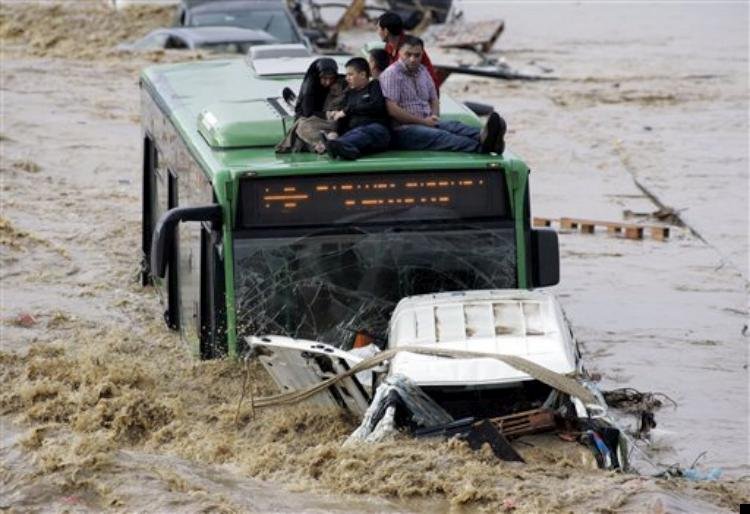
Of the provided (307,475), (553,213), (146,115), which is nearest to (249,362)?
(307,475)

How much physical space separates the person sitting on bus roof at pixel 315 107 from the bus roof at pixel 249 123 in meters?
0.11

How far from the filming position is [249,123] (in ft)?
44.3

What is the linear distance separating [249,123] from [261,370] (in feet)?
5.95

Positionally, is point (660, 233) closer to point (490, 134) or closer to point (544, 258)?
point (544, 258)

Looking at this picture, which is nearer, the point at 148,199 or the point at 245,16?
the point at 148,199

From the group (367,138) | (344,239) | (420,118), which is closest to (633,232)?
(420,118)

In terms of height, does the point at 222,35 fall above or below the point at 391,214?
below

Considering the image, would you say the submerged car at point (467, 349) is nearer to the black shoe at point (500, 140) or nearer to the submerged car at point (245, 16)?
the black shoe at point (500, 140)

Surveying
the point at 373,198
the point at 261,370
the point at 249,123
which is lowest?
the point at 261,370

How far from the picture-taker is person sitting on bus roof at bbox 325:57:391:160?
12906 millimetres

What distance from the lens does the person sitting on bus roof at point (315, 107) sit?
13.1m

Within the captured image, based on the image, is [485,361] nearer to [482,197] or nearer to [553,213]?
[482,197]

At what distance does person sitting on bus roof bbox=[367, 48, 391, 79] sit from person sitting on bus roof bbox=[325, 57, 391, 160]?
0.90 meters

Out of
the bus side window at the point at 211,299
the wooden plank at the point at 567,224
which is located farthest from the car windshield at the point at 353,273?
the wooden plank at the point at 567,224
